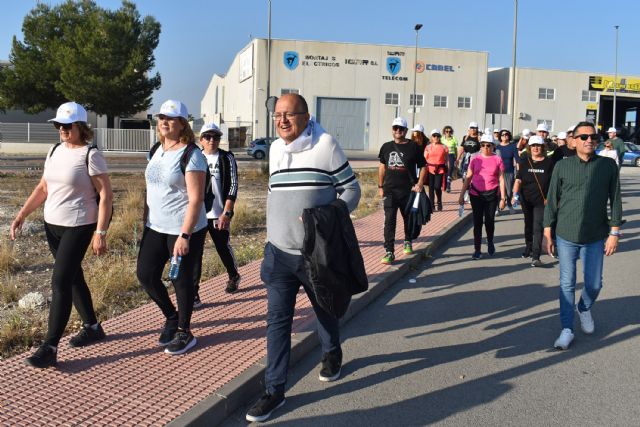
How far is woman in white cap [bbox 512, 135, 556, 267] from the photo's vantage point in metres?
8.53

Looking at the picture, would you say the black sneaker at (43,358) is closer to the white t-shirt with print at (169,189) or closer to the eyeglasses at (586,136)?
the white t-shirt with print at (169,189)

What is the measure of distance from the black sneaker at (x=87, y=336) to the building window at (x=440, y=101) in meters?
52.0

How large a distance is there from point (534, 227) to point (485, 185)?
34.9 inches

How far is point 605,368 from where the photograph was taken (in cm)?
473

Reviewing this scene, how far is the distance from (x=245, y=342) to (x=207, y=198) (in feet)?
4.26

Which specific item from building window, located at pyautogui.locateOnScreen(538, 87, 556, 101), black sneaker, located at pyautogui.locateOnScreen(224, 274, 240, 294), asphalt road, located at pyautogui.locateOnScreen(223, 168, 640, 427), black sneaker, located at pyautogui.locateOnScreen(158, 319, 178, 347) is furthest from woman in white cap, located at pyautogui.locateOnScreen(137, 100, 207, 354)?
building window, located at pyautogui.locateOnScreen(538, 87, 556, 101)

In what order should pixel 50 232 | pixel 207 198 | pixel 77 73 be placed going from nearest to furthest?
pixel 50 232, pixel 207 198, pixel 77 73

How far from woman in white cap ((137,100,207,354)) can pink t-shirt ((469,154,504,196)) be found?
17.1ft

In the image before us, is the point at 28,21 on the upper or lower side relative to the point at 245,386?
upper

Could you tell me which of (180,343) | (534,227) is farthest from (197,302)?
(534,227)

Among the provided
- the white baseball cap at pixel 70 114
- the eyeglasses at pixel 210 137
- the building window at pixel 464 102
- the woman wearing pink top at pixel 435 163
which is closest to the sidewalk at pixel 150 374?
the eyeglasses at pixel 210 137

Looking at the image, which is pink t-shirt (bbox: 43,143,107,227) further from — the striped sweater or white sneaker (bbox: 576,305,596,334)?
white sneaker (bbox: 576,305,596,334)

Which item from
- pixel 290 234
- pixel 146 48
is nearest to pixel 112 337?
pixel 290 234

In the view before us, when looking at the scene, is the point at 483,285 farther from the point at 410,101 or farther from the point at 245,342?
the point at 410,101
